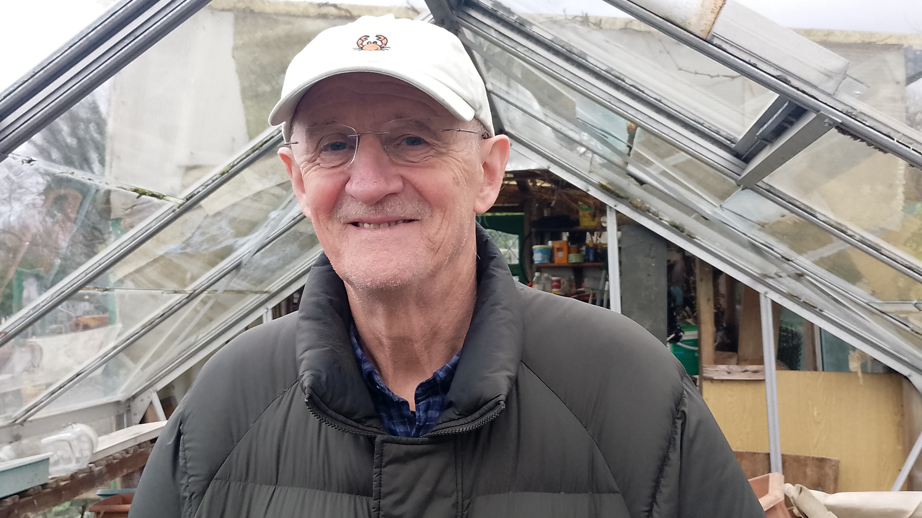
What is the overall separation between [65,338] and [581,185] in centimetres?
332

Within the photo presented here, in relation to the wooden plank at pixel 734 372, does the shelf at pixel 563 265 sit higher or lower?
higher

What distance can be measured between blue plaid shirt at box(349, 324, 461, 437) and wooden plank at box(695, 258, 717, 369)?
3.81 meters

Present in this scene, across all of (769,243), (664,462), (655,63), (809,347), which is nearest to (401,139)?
(664,462)

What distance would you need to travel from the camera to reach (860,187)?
5.65ft

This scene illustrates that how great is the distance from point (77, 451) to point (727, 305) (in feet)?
15.2

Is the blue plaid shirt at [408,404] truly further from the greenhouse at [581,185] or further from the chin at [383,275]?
the greenhouse at [581,185]

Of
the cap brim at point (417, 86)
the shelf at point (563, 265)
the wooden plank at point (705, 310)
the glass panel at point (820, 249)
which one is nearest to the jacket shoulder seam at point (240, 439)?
the cap brim at point (417, 86)

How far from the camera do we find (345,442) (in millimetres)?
831

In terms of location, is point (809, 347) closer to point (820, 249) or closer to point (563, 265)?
point (563, 265)

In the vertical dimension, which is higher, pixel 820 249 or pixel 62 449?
pixel 820 249

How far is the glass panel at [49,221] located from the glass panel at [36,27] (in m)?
0.33

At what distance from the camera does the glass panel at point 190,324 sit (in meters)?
3.62

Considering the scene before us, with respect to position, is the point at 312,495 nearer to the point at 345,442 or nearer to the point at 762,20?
the point at 345,442

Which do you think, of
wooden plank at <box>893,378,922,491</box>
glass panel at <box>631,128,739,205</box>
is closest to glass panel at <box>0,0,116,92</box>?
glass panel at <box>631,128,739,205</box>
